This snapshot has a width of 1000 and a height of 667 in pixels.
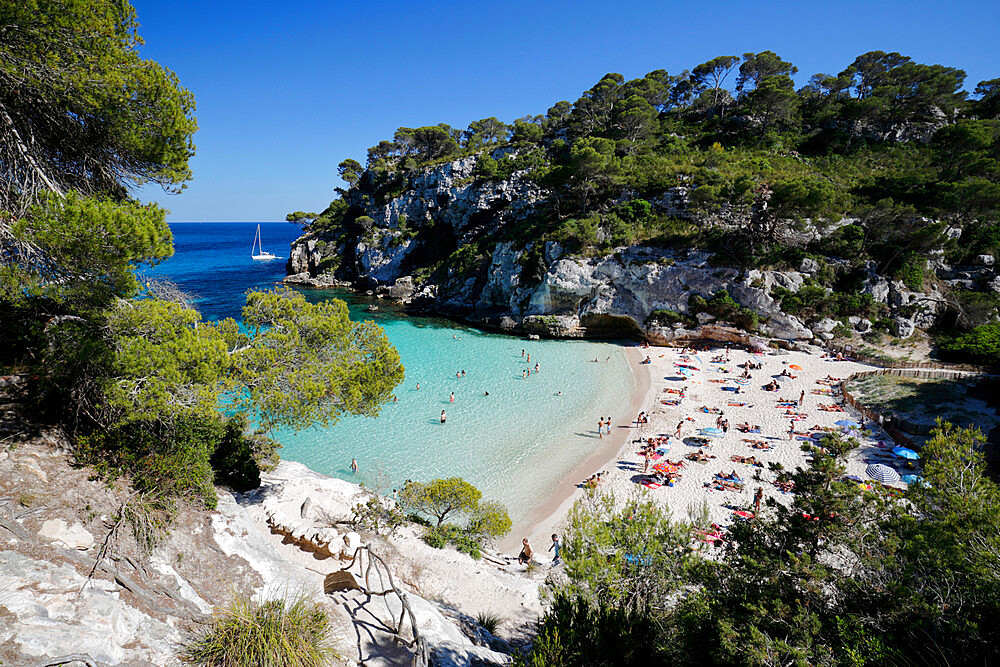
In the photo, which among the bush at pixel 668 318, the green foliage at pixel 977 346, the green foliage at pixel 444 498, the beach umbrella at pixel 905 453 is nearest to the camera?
the green foliage at pixel 444 498

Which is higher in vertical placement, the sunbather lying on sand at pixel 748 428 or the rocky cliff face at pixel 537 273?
the rocky cliff face at pixel 537 273

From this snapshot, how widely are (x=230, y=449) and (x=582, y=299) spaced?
2766cm

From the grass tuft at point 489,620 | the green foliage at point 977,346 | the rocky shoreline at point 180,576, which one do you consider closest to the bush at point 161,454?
the rocky shoreline at point 180,576

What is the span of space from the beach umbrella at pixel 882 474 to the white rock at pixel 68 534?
1949 centimetres

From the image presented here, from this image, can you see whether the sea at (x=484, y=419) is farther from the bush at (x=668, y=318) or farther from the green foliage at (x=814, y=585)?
the green foliage at (x=814, y=585)

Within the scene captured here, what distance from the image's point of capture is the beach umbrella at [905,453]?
13779 mm

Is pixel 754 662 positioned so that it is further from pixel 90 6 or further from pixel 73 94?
pixel 90 6

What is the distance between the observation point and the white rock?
16.5ft

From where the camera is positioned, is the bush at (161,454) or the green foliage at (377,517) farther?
the green foliage at (377,517)

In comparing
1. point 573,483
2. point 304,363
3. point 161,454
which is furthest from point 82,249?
point 573,483

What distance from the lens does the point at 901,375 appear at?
2114 centimetres

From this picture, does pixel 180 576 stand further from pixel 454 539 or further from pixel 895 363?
pixel 895 363

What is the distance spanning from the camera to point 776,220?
30.4m

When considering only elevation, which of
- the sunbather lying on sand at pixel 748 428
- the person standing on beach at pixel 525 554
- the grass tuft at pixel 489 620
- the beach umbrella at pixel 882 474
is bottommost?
the person standing on beach at pixel 525 554
